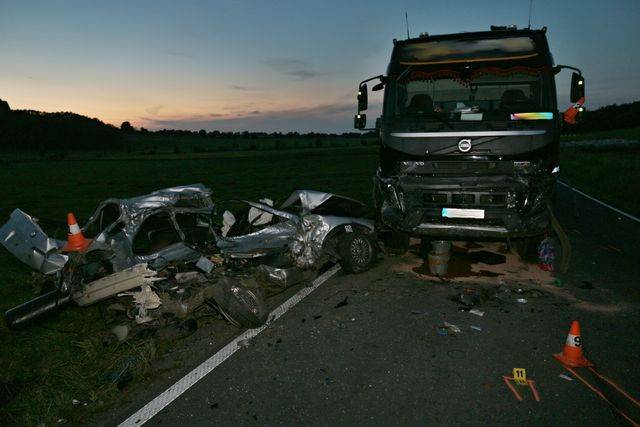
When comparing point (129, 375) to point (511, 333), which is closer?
point (129, 375)

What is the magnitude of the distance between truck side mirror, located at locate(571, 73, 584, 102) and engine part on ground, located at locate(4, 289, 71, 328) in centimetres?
736

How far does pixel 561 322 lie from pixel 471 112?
3062 millimetres

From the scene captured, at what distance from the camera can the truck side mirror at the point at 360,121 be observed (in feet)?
24.3

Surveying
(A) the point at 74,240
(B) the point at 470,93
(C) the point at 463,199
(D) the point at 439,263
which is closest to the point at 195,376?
(A) the point at 74,240

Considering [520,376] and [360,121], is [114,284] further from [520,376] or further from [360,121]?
[360,121]

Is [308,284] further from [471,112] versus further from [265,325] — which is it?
[471,112]

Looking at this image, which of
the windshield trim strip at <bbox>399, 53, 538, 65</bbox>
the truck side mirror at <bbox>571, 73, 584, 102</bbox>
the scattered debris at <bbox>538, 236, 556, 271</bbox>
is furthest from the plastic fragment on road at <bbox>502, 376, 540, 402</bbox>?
the truck side mirror at <bbox>571, 73, 584, 102</bbox>

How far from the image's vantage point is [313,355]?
13.2 ft

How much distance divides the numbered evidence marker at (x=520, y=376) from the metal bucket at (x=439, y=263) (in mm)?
2578

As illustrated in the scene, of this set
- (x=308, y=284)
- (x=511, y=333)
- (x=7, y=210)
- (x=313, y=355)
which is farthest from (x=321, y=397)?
(x=7, y=210)

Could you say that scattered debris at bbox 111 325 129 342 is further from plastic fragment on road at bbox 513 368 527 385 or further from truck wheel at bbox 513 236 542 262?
truck wheel at bbox 513 236 542 262

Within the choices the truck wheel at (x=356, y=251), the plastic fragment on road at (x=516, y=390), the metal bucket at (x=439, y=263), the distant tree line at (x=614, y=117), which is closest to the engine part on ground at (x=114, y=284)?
the truck wheel at (x=356, y=251)

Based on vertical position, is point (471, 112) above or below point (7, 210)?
above

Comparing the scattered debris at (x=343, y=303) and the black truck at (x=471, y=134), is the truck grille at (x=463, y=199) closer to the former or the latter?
the black truck at (x=471, y=134)
